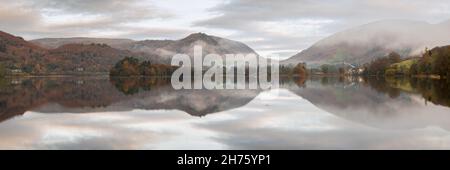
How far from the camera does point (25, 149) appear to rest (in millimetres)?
13242

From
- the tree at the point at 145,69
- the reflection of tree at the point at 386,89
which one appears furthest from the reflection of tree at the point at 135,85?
the tree at the point at 145,69

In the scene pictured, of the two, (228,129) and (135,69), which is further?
(135,69)

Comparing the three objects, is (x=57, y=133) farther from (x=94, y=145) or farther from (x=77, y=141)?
(x=94, y=145)

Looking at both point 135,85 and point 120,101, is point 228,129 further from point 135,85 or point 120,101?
point 135,85

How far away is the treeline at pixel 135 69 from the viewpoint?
559 feet

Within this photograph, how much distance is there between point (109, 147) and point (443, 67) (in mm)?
93721

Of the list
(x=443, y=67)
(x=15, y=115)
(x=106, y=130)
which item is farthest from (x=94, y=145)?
(x=443, y=67)

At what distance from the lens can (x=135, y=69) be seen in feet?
567

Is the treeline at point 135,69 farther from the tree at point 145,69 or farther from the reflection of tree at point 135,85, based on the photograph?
the reflection of tree at point 135,85

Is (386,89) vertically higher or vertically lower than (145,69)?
higher

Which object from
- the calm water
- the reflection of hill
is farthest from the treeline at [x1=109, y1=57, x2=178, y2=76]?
the calm water

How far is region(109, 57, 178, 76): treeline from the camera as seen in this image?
559 ft

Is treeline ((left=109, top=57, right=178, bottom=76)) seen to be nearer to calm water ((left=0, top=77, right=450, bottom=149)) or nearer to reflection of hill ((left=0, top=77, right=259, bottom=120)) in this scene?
reflection of hill ((left=0, top=77, right=259, bottom=120))

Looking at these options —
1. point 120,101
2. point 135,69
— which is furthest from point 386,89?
Result: point 135,69
